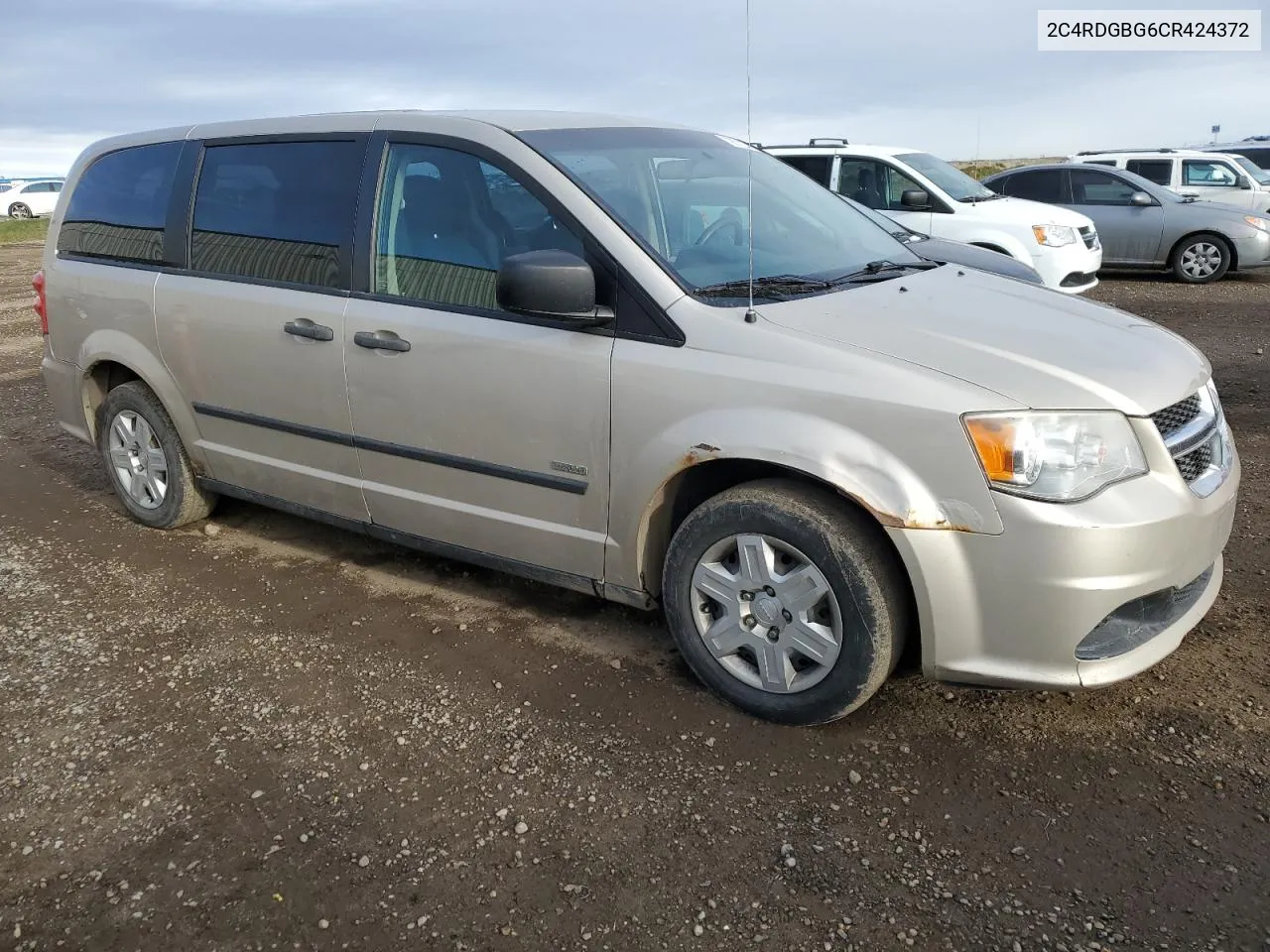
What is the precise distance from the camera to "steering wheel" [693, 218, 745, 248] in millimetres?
3479

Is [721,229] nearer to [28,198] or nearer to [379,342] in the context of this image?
[379,342]

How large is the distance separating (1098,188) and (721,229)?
11.1 meters

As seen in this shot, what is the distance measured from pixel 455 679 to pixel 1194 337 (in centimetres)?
798

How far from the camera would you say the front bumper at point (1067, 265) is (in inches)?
400

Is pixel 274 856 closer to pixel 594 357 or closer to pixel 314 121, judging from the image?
pixel 594 357

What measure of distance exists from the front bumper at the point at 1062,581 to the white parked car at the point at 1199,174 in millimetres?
13145

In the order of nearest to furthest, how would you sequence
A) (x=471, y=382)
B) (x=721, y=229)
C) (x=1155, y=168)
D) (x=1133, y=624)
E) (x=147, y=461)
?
(x=1133, y=624) → (x=471, y=382) → (x=721, y=229) → (x=147, y=461) → (x=1155, y=168)

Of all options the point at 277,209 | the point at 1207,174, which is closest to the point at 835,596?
the point at 277,209

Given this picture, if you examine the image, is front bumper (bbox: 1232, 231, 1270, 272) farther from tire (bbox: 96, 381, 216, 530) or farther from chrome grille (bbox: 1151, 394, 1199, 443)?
tire (bbox: 96, 381, 216, 530)

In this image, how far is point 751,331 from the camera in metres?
2.99

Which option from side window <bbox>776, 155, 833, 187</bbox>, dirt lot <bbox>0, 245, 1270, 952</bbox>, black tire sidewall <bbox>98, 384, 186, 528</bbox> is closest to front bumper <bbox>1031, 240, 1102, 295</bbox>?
side window <bbox>776, 155, 833, 187</bbox>

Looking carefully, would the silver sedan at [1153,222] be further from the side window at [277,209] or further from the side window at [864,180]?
the side window at [277,209]

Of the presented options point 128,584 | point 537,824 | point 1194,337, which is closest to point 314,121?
point 128,584

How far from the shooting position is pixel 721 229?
11.7ft
